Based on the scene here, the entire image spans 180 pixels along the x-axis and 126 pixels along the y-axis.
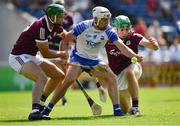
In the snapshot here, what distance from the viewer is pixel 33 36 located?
14703 millimetres

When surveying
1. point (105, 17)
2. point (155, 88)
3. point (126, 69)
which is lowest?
point (155, 88)

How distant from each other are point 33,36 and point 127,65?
7.97 feet

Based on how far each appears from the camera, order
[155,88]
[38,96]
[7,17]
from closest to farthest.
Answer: [38,96], [155,88], [7,17]

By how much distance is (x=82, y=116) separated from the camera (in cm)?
1541

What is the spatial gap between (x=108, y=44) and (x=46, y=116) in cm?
251

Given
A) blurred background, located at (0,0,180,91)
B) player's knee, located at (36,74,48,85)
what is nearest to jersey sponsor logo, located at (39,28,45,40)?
player's knee, located at (36,74,48,85)

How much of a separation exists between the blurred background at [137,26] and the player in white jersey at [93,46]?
13.3m

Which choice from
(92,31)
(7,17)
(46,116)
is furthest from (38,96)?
(7,17)

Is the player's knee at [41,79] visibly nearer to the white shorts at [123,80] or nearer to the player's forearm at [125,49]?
the player's forearm at [125,49]

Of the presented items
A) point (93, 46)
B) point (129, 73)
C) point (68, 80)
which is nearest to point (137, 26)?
point (129, 73)

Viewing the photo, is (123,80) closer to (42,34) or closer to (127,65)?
(127,65)

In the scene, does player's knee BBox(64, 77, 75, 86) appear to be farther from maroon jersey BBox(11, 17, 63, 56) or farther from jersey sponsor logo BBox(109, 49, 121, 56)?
jersey sponsor logo BBox(109, 49, 121, 56)

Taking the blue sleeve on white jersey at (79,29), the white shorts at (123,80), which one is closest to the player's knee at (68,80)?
the blue sleeve on white jersey at (79,29)

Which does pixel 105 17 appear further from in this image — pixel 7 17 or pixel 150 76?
pixel 7 17
